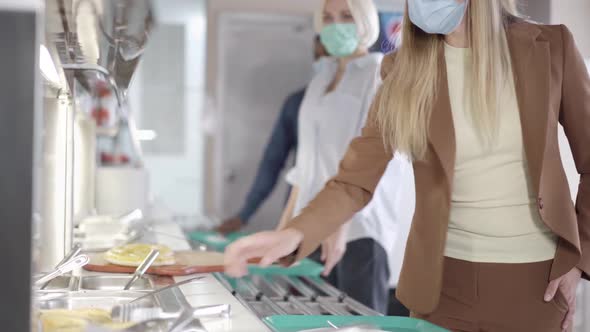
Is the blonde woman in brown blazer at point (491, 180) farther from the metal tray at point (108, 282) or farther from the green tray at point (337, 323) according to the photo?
the metal tray at point (108, 282)

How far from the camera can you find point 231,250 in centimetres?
112

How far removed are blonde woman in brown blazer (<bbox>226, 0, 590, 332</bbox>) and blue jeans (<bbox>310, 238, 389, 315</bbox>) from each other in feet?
2.90

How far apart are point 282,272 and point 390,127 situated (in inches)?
26.1

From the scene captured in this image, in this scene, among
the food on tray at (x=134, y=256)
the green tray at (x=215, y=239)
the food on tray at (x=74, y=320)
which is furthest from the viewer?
the green tray at (x=215, y=239)

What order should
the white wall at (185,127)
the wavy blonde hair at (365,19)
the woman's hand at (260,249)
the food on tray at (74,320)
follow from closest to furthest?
the food on tray at (74,320) < the woman's hand at (260,249) < the wavy blonde hair at (365,19) < the white wall at (185,127)

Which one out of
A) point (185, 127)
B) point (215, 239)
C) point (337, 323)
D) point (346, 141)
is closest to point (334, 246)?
point (337, 323)

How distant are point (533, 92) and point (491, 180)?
0.54 ft

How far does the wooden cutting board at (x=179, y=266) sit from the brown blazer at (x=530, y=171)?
0.37 metres

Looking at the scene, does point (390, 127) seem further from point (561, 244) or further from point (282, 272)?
point (282, 272)

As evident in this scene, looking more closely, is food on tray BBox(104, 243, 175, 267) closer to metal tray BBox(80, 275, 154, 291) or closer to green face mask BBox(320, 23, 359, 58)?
metal tray BBox(80, 275, 154, 291)

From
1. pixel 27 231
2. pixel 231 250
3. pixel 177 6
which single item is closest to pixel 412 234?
pixel 231 250

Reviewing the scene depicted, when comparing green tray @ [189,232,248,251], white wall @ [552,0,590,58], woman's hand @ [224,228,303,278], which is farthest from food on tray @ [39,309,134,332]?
green tray @ [189,232,248,251]

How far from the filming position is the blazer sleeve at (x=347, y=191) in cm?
123

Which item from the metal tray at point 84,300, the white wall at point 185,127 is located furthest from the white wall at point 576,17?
the white wall at point 185,127
